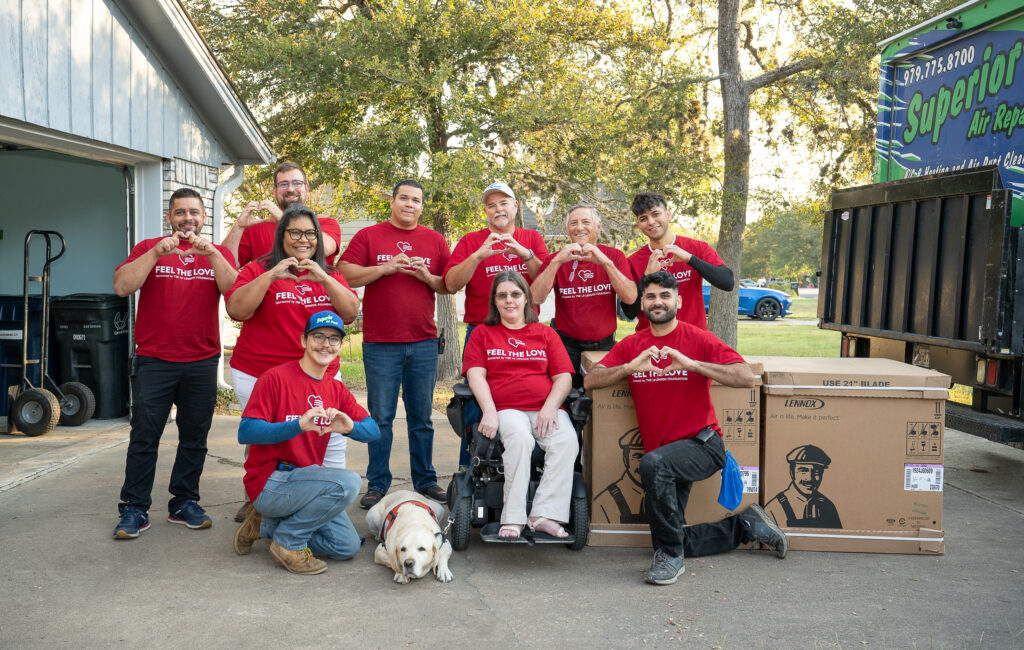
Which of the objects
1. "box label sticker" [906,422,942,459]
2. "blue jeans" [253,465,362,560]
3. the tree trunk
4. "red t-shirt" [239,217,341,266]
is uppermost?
the tree trunk

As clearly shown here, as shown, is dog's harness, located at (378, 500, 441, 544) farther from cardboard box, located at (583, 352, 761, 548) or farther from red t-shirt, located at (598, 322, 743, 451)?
red t-shirt, located at (598, 322, 743, 451)

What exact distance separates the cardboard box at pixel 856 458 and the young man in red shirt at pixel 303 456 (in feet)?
6.85

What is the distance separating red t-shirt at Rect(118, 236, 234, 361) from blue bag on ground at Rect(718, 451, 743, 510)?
276 cm

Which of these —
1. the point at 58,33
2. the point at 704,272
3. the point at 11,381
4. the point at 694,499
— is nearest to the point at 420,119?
the point at 58,33

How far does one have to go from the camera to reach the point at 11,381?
24.6 feet

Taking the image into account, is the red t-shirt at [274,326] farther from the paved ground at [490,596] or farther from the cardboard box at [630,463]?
the cardboard box at [630,463]

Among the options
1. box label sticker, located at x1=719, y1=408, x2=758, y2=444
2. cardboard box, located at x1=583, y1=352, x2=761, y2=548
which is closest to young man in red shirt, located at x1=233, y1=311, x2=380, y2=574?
cardboard box, located at x1=583, y1=352, x2=761, y2=548

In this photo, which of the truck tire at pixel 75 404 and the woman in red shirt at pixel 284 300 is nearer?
the woman in red shirt at pixel 284 300

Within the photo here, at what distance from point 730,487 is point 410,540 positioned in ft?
5.14

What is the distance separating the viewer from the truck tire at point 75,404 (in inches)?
284

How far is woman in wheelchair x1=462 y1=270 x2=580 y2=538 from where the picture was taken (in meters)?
3.94

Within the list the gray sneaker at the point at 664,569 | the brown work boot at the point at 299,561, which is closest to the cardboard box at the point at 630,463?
the gray sneaker at the point at 664,569

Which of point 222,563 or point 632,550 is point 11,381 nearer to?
point 222,563

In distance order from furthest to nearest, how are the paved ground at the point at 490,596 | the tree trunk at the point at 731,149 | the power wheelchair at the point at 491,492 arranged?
1. the tree trunk at the point at 731,149
2. the power wheelchair at the point at 491,492
3. the paved ground at the point at 490,596
